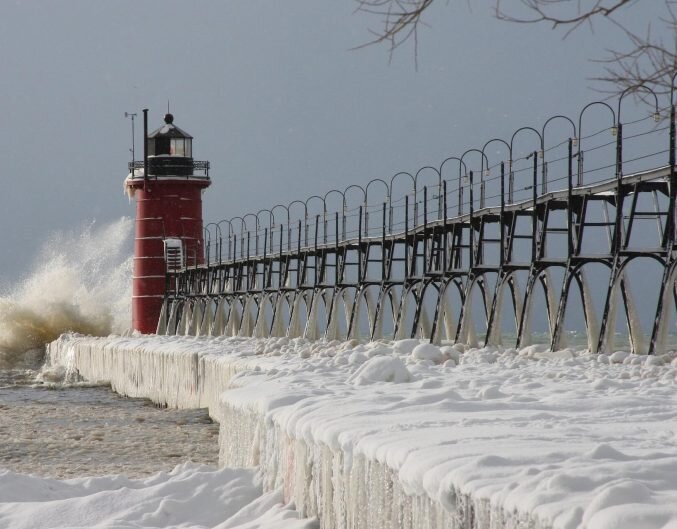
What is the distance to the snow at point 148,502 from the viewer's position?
5695mm

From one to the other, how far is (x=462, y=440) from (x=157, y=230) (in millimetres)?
37358

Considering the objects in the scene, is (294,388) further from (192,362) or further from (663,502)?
(192,362)

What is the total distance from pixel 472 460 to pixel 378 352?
5.77 m

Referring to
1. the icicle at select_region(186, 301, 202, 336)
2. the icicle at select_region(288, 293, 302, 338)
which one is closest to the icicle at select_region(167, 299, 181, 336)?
the icicle at select_region(186, 301, 202, 336)

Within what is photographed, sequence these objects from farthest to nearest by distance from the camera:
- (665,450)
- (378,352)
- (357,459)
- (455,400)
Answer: (378,352)
(455,400)
(357,459)
(665,450)

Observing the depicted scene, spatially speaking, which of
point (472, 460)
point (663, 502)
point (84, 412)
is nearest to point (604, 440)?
point (472, 460)

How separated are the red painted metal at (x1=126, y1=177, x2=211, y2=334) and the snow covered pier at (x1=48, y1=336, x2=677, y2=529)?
102 ft

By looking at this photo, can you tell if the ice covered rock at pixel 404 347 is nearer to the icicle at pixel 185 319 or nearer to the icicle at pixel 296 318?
the icicle at pixel 296 318

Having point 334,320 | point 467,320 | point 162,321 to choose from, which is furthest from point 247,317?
point 467,320

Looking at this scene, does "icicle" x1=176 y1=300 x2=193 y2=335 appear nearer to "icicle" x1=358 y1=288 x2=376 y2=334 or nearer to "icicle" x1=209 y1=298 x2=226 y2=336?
"icicle" x1=209 y1=298 x2=226 y2=336

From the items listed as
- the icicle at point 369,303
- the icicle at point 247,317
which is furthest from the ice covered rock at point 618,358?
the icicle at point 247,317

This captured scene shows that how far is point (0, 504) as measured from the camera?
611 cm

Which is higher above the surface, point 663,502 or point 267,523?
point 663,502

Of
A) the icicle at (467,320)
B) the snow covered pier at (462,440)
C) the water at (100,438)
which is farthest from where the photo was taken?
the icicle at (467,320)
